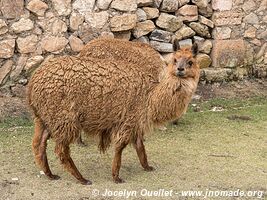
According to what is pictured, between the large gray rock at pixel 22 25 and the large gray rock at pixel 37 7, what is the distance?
0.14 meters

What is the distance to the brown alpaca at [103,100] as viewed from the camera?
16.8 feet

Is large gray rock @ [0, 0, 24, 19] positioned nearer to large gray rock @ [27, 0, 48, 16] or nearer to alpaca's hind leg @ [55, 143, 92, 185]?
large gray rock @ [27, 0, 48, 16]

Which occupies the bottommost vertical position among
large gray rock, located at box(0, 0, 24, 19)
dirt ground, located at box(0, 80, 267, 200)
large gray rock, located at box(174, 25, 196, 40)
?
dirt ground, located at box(0, 80, 267, 200)

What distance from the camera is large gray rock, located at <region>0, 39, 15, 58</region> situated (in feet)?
23.8

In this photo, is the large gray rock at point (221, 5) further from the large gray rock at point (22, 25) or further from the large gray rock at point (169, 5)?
the large gray rock at point (22, 25)

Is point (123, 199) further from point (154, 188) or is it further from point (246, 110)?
point (246, 110)

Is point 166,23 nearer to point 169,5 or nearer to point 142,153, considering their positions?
point 169,5

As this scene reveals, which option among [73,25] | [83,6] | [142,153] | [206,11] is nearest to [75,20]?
[73,25]

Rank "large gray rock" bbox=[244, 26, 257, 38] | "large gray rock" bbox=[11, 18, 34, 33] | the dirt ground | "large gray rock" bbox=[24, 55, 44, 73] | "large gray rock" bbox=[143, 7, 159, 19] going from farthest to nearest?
1. "large gray rock" bbox=[244, 26, 257, 38]
2. "large gray rock" bbox=[143, 7, 159, 19]
3. "large gray rock" bbox=[24, 55, 44, 73]
4. "large gray rock" bbox=[11, 18, 34, 33]
5. the dirt ground

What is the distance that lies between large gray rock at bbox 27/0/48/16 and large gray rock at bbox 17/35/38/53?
31 cm

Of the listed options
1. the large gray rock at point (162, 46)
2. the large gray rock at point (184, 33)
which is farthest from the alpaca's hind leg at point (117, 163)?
the large gray rock at point (184, 33)

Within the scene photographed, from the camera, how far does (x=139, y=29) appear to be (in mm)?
8180

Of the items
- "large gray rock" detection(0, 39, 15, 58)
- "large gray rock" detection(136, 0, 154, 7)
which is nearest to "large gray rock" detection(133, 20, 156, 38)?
"large gray rock" detection(136, 0, 154, 7)

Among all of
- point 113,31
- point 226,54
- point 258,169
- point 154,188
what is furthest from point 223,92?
point 154,188
